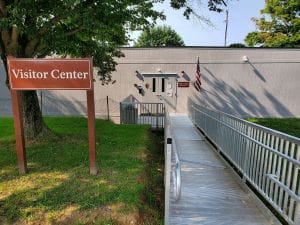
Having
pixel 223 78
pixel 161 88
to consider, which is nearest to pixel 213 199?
pixel 161 88

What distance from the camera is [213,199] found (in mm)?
4191

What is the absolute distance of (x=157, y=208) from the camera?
416 cm

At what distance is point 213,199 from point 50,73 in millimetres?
3351

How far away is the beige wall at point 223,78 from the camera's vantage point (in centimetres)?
1467

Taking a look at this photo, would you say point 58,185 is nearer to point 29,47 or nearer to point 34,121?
point 34,121

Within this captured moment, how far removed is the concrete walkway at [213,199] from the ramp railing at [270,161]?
265mm

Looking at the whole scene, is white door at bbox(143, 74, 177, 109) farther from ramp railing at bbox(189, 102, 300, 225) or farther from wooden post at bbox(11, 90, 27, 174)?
wooden post at bbox(11, 90, 27, 174)

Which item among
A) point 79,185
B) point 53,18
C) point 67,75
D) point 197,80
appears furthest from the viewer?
point 197,80

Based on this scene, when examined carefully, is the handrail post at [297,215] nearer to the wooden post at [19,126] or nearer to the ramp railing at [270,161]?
the ramp railing at [270,161]

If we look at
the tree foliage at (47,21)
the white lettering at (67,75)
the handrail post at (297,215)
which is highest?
the tree foliage at (47,21)

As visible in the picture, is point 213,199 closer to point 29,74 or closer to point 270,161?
point 270,161

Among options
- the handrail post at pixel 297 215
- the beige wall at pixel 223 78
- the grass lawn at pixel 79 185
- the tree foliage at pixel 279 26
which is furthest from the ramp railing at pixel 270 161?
the tree foliage at pixel 279 26

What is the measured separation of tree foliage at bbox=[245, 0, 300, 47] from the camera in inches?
1001

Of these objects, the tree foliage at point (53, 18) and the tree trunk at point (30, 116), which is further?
the tree trunk at point (30, 116)
